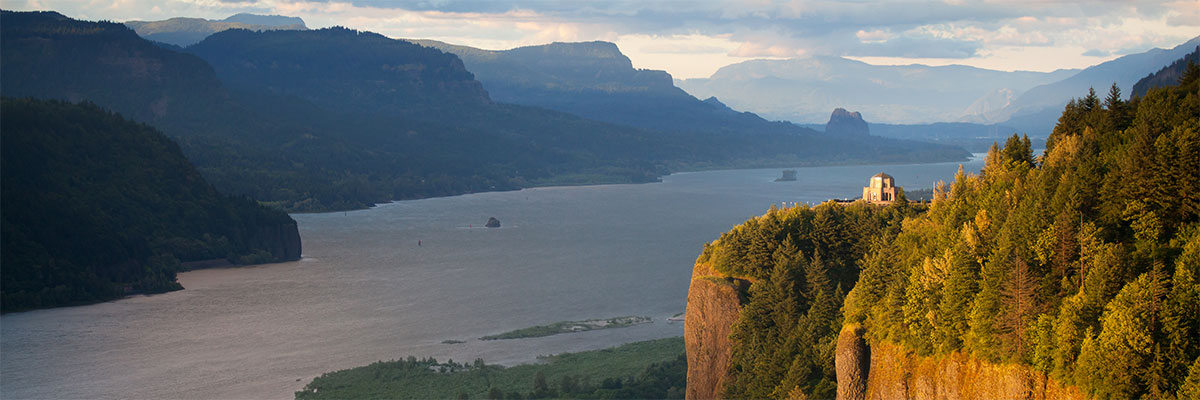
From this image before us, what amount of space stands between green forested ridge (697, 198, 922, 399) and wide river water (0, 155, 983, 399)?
18.8m

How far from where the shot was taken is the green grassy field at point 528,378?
4684cm

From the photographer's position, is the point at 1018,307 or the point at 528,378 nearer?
the point at 1018,307

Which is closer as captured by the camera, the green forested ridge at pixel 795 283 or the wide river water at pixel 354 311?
the green forested ridge at pixel 795 283

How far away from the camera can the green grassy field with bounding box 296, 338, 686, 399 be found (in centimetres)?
4684

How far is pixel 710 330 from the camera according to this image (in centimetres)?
4103

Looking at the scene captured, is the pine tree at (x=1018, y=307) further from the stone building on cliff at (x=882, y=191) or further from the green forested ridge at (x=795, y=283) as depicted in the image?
the stone building on cliff at (x=882, y=191)

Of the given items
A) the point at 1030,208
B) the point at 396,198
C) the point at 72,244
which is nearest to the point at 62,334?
the point at 72,244

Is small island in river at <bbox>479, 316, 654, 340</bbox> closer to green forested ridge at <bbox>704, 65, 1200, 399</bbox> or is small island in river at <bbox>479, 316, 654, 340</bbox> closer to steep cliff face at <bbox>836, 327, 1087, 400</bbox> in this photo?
green forested ridge at <bbox>704, 65, 1200, 399</bbox>

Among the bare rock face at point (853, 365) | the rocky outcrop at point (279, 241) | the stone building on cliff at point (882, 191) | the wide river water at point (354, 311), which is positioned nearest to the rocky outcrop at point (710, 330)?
the bare rock face at point (853, 365)

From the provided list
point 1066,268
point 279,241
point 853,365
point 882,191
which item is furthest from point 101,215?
point 1066,268

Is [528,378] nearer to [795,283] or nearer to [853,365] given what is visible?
[795,283]

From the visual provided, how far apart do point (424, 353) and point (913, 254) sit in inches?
1268

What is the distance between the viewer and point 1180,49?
507ft

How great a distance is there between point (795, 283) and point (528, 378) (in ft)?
50.8
